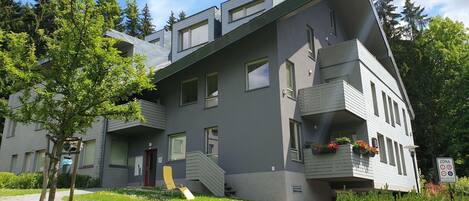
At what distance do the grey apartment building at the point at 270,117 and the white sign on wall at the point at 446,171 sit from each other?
299cm

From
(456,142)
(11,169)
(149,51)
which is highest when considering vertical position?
(149,51)

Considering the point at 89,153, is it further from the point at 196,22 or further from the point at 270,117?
the point at 270,117

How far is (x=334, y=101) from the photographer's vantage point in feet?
56.3

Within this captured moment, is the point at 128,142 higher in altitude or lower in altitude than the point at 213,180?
higher

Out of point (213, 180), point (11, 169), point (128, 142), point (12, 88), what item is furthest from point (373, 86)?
point (11, 169)

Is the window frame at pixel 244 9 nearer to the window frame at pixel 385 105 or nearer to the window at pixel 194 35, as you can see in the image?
the window at pixel 194 35

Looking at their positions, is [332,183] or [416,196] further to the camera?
[332,183]

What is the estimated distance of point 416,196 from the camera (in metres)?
6.30

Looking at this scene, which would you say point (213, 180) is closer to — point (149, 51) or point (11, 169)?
point (149, 51)

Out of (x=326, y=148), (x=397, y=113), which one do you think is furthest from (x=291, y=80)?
(x=397, y=113)

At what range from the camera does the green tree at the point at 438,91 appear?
35.7m

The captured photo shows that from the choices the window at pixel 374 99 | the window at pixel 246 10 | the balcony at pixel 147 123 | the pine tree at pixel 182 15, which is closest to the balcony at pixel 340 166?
the window at pixel 374 99

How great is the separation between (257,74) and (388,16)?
2954 cm

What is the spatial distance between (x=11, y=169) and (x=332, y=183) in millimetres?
21704
